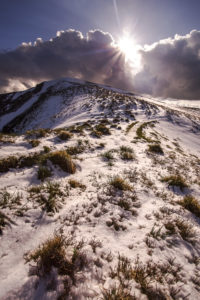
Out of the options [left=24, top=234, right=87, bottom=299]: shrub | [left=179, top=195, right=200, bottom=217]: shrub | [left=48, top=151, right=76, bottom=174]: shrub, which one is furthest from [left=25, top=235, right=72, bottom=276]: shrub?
[left=179, top=195, right=200, bottom=217]: shrub

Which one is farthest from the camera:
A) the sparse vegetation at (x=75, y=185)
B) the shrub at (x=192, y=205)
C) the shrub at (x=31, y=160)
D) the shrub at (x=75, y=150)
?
the shrub at (x=75, y=150)

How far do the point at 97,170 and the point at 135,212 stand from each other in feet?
7.97

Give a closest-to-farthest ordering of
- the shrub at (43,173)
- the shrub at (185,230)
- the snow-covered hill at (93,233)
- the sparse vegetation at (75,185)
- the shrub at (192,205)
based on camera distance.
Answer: the snow-covered hill at (93,233) → the shrub at (185,230) → the shrub at (192,205) → the sparse vegetation at (75,185) → the shrub at (43,173)

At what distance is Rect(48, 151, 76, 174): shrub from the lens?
16.8ft

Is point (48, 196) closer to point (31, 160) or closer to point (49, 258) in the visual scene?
point (49, 258)

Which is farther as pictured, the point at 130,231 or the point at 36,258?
the point at 130,231

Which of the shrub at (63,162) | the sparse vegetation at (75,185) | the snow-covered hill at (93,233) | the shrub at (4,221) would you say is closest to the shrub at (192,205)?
the snow-covered hill at (93,233)

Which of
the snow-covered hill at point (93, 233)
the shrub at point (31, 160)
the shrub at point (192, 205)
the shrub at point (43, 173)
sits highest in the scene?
the shrub at point (31, 160)

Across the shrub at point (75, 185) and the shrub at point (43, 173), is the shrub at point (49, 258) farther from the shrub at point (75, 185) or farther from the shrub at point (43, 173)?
the shrub at point (43, 173)

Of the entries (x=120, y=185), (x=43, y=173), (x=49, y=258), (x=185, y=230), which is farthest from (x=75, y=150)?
(x=185, y=230)

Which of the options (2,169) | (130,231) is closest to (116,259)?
(130,231)

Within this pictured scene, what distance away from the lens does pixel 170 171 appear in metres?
6.38

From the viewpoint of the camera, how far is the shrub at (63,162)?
16.8 ft

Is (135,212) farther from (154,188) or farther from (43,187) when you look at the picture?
(43,187)
